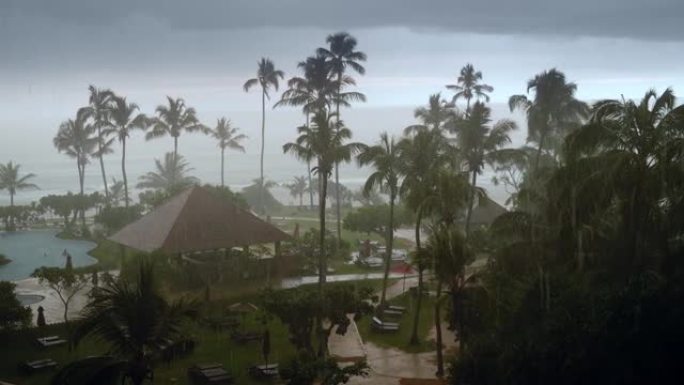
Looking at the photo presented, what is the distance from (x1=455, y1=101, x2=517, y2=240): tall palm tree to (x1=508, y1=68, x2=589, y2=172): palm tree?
326 cm

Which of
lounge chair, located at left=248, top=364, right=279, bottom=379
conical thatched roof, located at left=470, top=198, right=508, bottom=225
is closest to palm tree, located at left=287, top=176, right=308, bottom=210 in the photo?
conical thatched roof, located at left=470, top=198, right=508, bottom=225

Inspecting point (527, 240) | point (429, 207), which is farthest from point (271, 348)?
point (527, 240)

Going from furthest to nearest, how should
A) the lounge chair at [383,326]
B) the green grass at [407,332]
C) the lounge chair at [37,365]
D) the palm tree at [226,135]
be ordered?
the palm tree at [226,135] < the lounge chair at [383,326] < the green grass at [407,332] < the lounge chair at [37,365]

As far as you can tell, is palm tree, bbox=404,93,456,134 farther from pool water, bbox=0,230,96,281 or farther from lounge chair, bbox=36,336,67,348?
lounge chair, bbox=36,336,67,348

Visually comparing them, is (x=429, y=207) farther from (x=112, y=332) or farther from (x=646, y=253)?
(x=112, y=332)

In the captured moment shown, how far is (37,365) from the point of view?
16.0 metres

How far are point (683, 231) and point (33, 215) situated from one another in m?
35.5

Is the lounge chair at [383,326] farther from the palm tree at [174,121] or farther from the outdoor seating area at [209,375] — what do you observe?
the palm tree at [174,121]

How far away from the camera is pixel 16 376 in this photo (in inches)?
623

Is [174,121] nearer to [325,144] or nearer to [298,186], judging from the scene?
[325,144]

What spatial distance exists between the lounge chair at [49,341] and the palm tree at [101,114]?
1640 cm

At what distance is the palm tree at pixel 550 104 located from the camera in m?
26.9

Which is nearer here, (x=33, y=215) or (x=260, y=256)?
(x=260, y=256)

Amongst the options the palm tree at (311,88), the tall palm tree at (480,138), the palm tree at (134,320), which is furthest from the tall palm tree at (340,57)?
the palm tree at (134,320)
